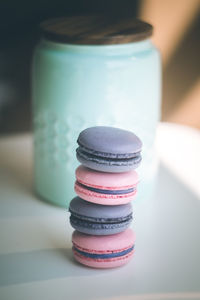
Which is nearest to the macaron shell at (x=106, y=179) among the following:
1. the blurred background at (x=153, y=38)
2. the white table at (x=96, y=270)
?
the white table at (x=96, y=270)

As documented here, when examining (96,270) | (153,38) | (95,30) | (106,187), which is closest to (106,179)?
(106,187)

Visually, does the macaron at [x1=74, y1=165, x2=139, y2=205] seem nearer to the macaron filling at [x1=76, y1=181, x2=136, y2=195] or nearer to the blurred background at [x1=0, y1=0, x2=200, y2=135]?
the macaron filling at [x1=76, y1=181, x2=136, y2=195]

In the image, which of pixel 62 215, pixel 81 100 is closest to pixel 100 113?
pixel 81 100

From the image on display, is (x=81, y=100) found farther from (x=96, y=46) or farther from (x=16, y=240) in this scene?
(x=16, y=240)

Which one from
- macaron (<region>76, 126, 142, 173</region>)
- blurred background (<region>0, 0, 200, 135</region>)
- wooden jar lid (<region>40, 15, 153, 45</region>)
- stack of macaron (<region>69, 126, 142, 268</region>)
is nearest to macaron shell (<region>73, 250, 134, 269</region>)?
stack of macaron (<region>69, 126, 142, 268</region>)

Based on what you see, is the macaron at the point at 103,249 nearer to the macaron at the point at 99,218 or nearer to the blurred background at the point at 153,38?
the macaron at the point at 99,218
